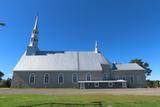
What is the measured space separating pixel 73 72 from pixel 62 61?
5.13m

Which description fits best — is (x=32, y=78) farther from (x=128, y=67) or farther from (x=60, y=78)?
(x=128, y=67)

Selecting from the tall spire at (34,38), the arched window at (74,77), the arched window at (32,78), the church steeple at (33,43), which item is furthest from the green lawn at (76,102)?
the tall spire at (34,38)

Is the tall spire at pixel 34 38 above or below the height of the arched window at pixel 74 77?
above

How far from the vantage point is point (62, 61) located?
168ft

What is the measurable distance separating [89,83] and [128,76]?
1244 cm

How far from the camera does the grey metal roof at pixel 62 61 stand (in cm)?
4925

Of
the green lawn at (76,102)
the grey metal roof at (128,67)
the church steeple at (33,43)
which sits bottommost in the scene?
the green lawn at (76,102)

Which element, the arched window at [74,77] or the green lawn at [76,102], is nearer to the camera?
the green lawn at [76,102]

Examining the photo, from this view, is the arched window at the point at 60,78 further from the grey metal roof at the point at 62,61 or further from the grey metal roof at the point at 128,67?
the grey metal roof at the point at 128,67

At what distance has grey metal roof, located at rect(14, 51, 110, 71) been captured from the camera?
162 ft

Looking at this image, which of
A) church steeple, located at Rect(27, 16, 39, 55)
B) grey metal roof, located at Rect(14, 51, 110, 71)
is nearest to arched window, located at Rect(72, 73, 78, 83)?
grey metal roof, located at Rect(14, 51, 110, 71)

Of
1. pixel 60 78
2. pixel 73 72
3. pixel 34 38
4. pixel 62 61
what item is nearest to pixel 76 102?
pixel 73 72

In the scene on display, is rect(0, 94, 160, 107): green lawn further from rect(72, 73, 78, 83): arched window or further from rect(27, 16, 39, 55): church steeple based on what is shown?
rect(27, 16, 39, 55): church steeple

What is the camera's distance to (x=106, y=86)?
4512 centimetres
